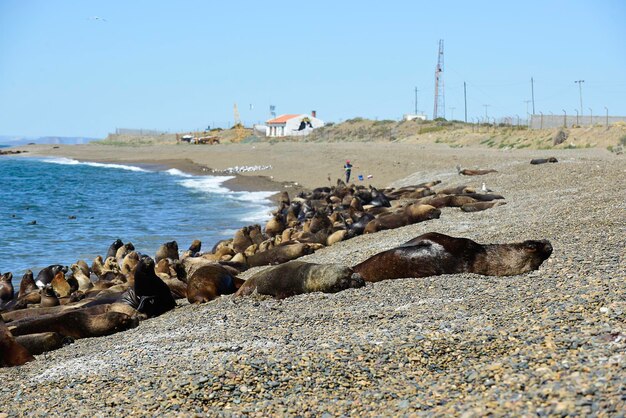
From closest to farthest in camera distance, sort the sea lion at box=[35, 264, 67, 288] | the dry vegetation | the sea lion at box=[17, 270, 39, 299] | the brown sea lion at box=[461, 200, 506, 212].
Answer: the sea lion at box=[17, 270, 39, 299] < the sea lion at box=[35, 264, 67, 288] < the brown sea lion at box=[461, 200, 506, 212] < the dry vegetation

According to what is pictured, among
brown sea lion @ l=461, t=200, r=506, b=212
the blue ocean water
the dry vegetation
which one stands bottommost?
the blue ocean water

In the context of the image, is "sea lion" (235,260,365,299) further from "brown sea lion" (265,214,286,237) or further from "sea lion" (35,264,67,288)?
"brown sea lion" (265,214,286,237)

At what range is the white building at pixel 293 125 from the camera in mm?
106756

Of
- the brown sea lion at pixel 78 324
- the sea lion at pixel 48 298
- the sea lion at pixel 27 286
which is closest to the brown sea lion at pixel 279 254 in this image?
the sea lion at pixel 48 298

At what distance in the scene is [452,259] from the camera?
31.2 feet

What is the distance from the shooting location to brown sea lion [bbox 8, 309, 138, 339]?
959 centimetres

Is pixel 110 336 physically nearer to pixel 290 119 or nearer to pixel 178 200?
pixel 178 200

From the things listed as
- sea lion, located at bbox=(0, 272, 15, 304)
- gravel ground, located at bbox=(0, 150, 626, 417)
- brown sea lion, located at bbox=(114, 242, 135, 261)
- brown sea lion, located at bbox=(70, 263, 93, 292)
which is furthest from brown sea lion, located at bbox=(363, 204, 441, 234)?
sea lion, located at bbox=(0, 272, 15, 304)

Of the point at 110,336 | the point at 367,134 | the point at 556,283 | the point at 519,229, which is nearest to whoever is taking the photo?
the point at 556,283

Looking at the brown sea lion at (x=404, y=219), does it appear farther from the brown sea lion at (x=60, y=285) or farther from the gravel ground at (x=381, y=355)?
the gravel ground at (x=381, y=355)

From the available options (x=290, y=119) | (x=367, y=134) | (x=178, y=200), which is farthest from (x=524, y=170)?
(x=290, y=119)

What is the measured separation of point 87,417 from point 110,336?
383cm

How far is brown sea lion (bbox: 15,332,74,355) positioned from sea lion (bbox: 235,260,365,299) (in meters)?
2.39

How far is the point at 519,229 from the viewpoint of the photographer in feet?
40.7
